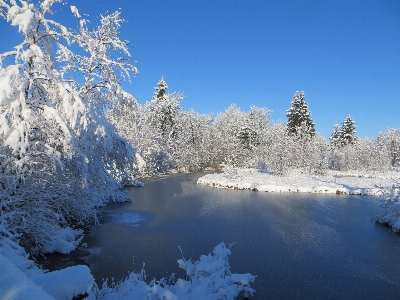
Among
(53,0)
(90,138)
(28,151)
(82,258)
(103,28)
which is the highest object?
(103,28)

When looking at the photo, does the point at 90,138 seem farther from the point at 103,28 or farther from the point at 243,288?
the point at 103,28

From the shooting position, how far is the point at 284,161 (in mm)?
27672

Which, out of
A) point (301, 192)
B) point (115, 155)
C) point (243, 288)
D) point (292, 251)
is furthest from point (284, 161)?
point (243, 288)

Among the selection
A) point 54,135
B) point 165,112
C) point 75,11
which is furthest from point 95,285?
point 165,112

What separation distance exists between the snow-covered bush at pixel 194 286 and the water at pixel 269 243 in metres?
0.93

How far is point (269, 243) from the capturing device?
953cm

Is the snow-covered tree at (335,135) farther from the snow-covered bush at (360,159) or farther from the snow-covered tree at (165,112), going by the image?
the snow-covered tree at (165,112)

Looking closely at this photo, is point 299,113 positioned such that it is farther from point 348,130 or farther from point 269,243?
point 269,243

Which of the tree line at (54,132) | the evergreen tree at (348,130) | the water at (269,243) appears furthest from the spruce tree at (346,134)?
the tree line at (54,132)

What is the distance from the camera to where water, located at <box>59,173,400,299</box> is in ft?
22.3

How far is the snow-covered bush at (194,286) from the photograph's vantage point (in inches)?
165

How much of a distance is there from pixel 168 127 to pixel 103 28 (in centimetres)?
3162

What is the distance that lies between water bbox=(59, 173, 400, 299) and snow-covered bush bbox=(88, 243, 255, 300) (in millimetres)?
928

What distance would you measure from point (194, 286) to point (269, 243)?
16.9ft
